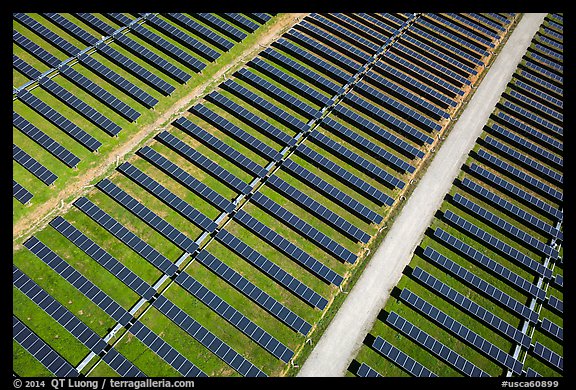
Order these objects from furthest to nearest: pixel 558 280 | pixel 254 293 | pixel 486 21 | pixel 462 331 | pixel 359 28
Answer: pixel 486 21
pixel 359 28
pixel 558 280
pixel 254 293
pixel 462 331

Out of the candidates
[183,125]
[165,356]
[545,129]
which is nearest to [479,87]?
[545,129]

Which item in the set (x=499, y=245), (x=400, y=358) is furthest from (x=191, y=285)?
(x=499, y=245)

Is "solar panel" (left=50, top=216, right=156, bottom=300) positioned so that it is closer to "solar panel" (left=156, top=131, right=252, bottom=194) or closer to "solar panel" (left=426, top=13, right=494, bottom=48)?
"solar panel" (left=156, top=131, right=252, bottom=194)

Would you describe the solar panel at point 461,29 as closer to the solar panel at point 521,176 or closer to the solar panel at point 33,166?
the solar panel at point 521,176

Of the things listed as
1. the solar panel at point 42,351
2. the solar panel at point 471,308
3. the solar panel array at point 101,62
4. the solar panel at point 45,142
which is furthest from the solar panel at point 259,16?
the solar panel at point 42,351

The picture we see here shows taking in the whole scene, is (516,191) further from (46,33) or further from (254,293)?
(46,33)

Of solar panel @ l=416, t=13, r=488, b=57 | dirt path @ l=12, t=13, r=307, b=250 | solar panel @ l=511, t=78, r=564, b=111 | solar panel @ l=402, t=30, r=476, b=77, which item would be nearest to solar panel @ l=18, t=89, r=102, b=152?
dirt path @ l=12, t=13, r=307, b=250
